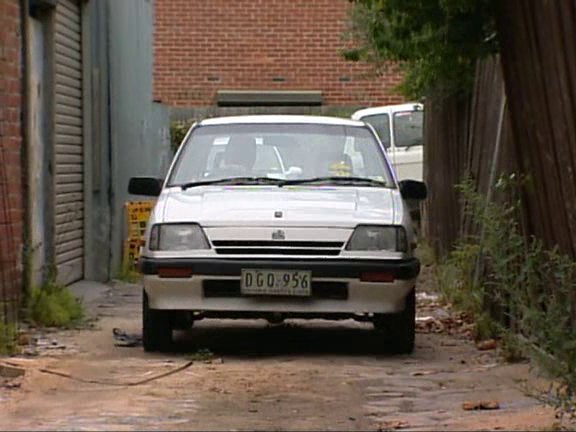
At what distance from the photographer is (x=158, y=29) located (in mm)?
26828

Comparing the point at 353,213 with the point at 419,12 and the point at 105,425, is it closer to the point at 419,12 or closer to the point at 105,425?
the point at 419,12

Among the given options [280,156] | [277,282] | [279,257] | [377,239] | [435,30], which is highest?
[435,30]

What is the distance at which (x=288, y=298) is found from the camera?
9977 mm

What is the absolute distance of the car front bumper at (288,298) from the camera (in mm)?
9875

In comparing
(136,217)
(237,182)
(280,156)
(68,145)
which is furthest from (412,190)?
(136,217)

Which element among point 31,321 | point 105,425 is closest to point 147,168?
point 31,321

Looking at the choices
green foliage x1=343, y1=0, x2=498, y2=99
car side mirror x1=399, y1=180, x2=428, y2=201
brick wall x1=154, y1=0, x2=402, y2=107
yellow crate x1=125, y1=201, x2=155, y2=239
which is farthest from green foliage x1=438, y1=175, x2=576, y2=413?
brick wall x1=154, y1=0, x2=402, y2=107

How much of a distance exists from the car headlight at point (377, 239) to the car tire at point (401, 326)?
0.40 m

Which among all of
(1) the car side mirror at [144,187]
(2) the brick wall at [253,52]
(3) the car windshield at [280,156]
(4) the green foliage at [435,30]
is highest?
(2) the brick wall at [253,52]

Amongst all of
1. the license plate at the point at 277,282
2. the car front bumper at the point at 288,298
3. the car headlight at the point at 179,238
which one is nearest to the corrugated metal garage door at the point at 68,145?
the car headlight at the point at 179,238

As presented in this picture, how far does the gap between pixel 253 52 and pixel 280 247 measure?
1706 cm

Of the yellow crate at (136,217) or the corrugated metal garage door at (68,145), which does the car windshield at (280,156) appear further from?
the yellow crate at (136,217)

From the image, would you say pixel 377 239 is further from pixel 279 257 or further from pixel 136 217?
pixel 136 217

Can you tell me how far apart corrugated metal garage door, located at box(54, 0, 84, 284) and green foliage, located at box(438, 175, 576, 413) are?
5.05 metres
